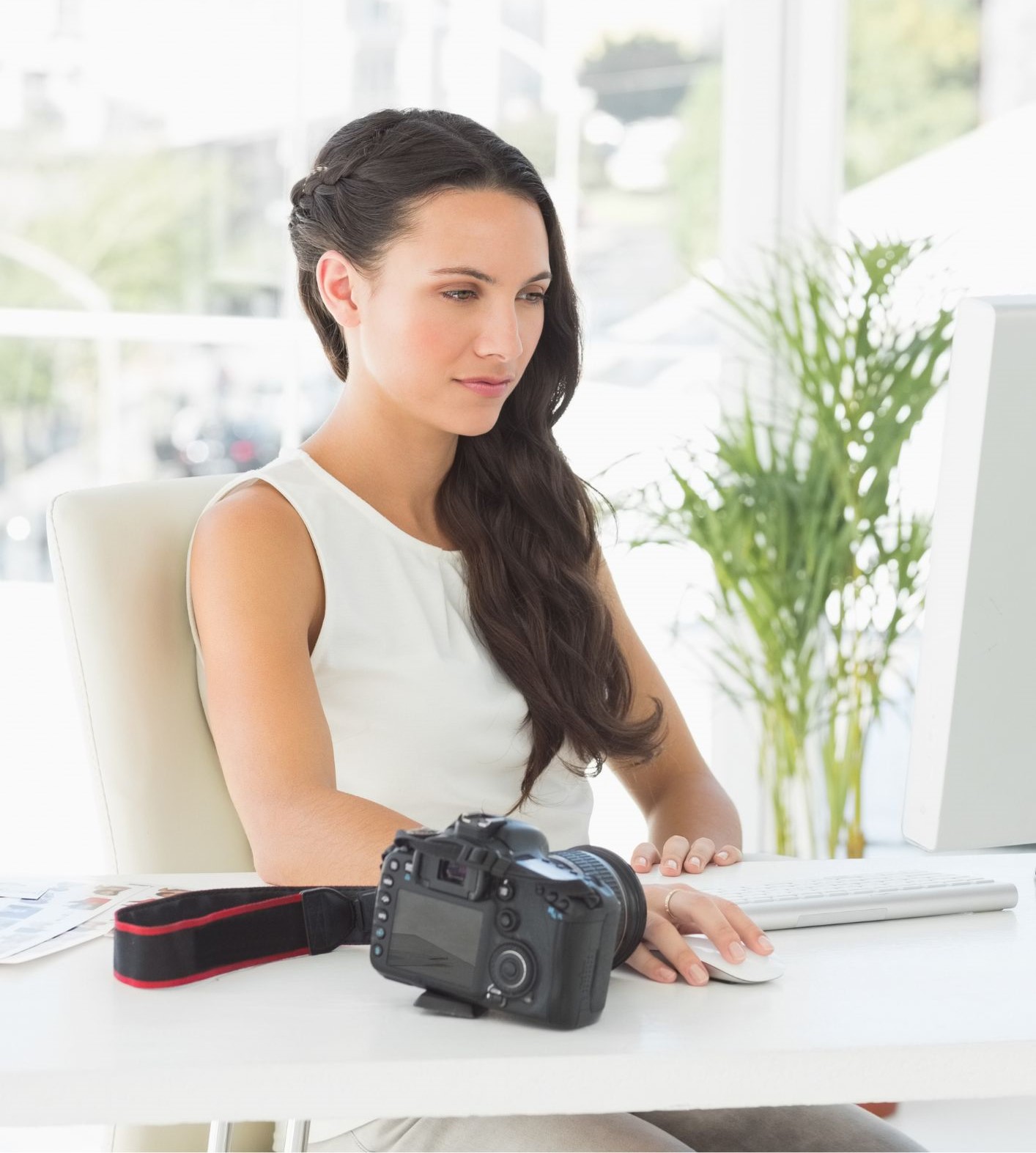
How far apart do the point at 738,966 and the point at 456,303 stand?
0.92 meters

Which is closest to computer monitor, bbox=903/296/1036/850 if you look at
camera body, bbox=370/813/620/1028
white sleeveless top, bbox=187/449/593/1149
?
camera body, bbox=370/813/620/1028

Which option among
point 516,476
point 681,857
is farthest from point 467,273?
point 681,857

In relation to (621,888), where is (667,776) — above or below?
below

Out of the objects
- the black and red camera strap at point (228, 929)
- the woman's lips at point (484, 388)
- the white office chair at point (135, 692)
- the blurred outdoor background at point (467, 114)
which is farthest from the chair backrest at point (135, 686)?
the blurred outdoor background at point (467, 114)

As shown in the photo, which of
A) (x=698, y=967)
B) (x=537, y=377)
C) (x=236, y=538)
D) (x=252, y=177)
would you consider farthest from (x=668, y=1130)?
(x=252, y=177)

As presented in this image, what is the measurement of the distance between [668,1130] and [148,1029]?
0.62m

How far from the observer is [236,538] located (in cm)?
149

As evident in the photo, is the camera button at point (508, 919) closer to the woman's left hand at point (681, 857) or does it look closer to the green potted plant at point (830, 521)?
the woman's left hand at point (681, 857)

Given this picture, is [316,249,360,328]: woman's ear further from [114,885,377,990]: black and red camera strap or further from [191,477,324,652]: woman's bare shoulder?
[114,885,377,990]: black and red camera strap

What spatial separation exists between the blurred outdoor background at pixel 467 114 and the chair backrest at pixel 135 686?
2.20 meters

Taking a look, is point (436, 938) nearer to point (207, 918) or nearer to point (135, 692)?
point (207, 918)

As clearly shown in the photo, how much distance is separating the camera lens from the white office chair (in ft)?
2.16

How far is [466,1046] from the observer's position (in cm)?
84

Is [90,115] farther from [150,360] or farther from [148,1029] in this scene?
[148,1029]
